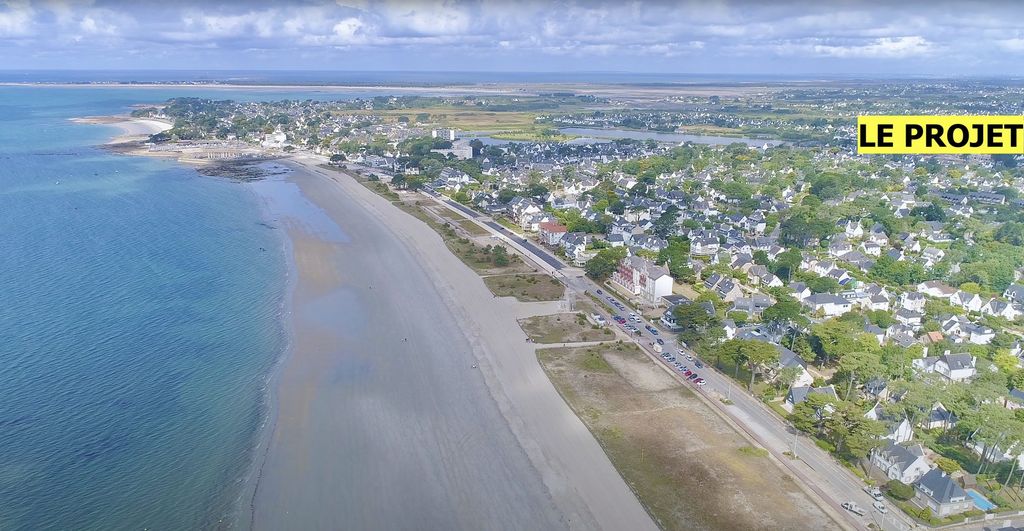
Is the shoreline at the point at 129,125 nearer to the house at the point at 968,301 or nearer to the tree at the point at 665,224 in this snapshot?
the tree at the point at 665,224

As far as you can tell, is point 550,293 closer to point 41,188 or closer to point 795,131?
point 41,188

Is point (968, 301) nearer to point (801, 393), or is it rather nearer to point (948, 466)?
point (801, 393)

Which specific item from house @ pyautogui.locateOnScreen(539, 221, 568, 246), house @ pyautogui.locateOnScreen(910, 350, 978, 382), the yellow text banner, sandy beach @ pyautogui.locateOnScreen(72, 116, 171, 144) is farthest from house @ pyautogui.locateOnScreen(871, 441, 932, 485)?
sandy beach @ pyautogui.locateOnScreen(72, 116, 171, 144)

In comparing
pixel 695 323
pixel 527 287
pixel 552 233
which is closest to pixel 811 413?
pixel 695 323

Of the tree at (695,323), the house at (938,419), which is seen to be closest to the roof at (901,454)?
the house at (938,419)

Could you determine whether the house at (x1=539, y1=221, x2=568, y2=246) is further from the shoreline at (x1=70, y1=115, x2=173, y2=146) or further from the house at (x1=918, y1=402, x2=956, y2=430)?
the shoreline at (x1=70, y1=115, x2=173, y2=146)

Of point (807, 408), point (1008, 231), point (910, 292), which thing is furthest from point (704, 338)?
point (1008, 231)
